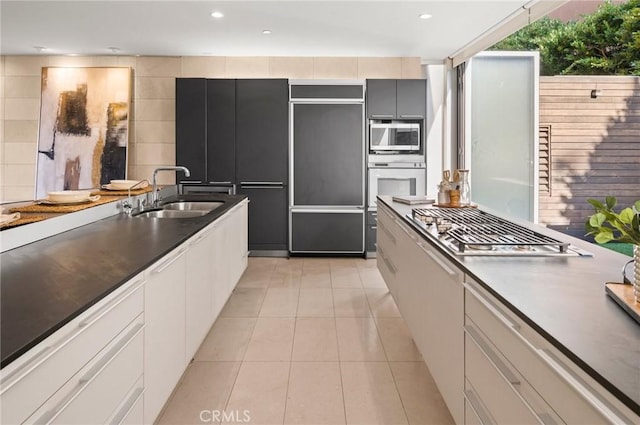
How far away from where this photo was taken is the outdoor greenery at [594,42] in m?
2.90

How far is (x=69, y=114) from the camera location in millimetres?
5988

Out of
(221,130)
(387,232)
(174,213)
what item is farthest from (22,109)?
(387,232)

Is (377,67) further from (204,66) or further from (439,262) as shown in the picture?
(439,262)

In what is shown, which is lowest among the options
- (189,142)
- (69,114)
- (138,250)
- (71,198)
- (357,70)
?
(138,250)

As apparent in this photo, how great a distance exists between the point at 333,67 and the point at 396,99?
41.1 inches

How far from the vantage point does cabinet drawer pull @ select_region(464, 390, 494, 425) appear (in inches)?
55.5

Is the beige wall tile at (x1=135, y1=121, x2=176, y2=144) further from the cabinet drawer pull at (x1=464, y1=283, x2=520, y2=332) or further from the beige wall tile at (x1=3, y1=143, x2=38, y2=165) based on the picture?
the cabinet drawer pull at (x1=464, y1=283, x2=520, y2=332)

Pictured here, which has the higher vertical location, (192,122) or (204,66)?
(204,66)

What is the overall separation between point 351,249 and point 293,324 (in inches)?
94.3

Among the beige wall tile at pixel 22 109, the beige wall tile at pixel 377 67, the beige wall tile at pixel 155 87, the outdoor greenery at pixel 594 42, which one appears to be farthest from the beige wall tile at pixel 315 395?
the beige wall tile at pixel 22 109

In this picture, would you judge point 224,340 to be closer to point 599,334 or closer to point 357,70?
point 599,334

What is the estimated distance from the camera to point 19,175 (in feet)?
20.0

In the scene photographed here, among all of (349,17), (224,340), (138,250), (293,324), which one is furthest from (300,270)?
(138,250)

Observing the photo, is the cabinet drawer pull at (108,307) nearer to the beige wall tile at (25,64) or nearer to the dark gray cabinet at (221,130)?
the dark gray cabinet at (221,130)
